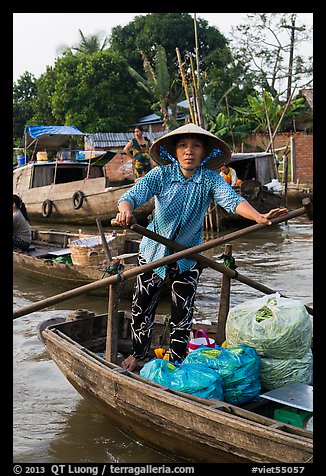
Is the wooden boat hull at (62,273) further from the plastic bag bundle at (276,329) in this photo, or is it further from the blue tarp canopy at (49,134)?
the blue tarp canopy at (49,134)

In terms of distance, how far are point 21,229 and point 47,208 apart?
669 cm

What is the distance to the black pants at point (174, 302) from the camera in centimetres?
351

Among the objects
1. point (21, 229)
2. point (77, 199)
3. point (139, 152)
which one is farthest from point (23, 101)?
point (21, 229)

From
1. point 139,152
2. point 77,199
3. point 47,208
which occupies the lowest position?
point 47,208

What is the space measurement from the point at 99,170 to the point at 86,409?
11114mm

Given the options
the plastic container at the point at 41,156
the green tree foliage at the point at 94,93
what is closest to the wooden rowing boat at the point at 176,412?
the plastic container at the point at 41,156

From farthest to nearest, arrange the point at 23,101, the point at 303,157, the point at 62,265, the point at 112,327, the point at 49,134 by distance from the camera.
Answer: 1. the point at 23,101
2. the point at 303,157
3. the point at 49,134
4. the point at 62,265
5. the point at 112,327

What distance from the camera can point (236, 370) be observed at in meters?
3.02

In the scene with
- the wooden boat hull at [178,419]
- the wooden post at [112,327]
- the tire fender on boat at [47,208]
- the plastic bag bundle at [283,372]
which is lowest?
the wooden boat hull at [178,419]

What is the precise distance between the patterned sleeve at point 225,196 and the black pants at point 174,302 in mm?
445

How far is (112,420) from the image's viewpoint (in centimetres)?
343

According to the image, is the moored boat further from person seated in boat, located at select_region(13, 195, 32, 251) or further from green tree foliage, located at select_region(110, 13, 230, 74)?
green tree foliage, located at select_region(110, 13, 230, 74)

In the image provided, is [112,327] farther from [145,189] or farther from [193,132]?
[193,132]
